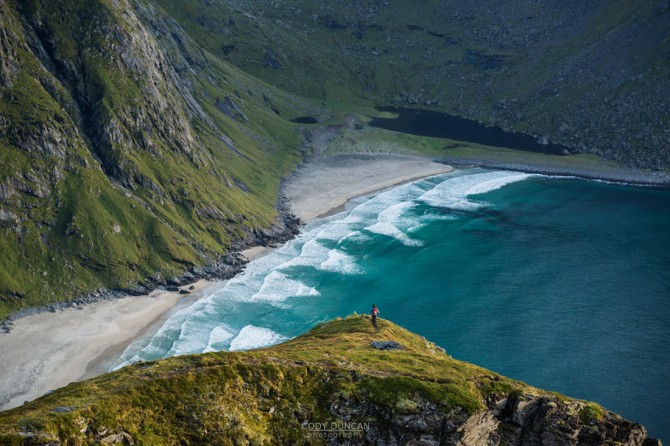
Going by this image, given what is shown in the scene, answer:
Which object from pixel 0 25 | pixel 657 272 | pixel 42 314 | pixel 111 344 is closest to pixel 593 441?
pixel 111 344

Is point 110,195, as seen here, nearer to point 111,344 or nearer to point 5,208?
point 5,208

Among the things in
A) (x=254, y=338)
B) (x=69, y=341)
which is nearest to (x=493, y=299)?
(x=254, y=338)

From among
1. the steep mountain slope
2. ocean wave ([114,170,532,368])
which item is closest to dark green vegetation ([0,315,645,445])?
ocean wave ([114,170,532,368])

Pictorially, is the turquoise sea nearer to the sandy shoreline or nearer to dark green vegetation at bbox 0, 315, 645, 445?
the sandy shoreline

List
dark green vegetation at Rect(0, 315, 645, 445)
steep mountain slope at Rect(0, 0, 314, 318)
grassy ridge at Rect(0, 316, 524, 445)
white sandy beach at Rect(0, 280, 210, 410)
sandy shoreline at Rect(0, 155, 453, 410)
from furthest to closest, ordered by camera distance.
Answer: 1. steep mountain slope at Rect(0, 0, 314, 318)
2. sandy shoreline at Rect(0, 155, 453, 410)
3. white sandy beach at Rect(0, 280, 210, 410)
4. dark green vegetation at Rect(0, 315, 645, 445)
5. grassy ridge at Rect(0, 316, 524, 445)

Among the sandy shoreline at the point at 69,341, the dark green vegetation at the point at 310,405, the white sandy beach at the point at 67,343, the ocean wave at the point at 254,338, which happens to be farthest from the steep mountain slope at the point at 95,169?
the dark green vegetation at the point at 310,405
